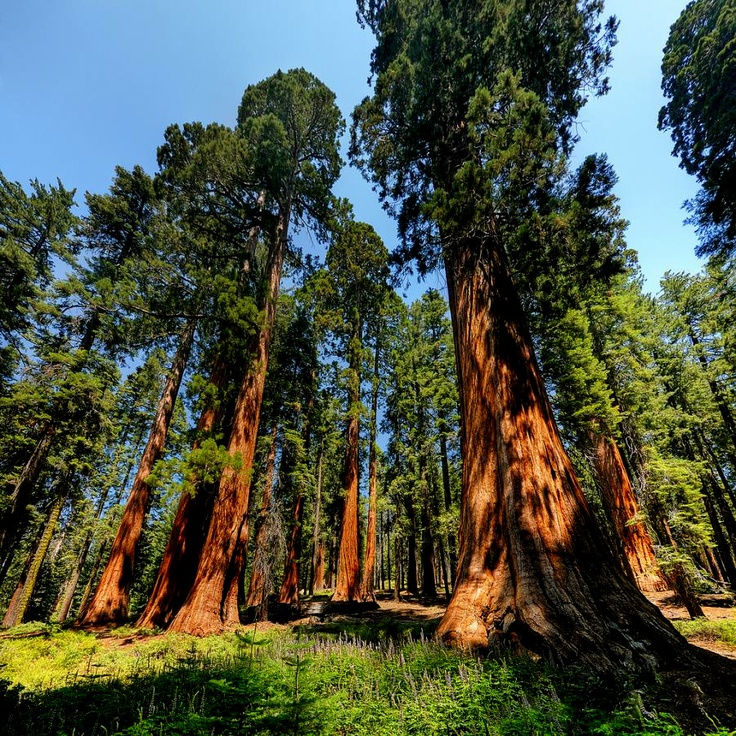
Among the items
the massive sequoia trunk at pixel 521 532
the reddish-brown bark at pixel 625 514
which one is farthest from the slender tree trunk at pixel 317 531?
the massive sequoia trunk at pixel 521 532

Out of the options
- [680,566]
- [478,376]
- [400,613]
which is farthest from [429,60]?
[400,613]

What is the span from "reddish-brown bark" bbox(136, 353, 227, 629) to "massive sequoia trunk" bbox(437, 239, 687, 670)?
20.4 feet

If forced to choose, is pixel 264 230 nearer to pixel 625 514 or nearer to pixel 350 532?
pixel 350 532

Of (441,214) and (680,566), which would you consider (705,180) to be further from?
(680,566)

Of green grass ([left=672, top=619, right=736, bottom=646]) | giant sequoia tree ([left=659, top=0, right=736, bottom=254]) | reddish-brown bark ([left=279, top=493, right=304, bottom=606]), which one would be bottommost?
green grass ([left=672, top=619, right=736, bottom=646])

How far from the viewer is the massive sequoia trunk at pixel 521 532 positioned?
3.67 meters

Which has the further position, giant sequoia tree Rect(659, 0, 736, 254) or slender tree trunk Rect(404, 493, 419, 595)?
slender tree trunk Rect(404, 493, 419, 595)

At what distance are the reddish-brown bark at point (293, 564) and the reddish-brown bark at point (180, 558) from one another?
4973mm

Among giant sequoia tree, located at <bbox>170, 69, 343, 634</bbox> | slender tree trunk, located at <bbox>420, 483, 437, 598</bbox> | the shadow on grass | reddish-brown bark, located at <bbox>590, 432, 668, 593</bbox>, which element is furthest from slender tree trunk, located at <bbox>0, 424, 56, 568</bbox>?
reddish-brown bark, located at <bbox>590, 432, 668, 593</bbox>

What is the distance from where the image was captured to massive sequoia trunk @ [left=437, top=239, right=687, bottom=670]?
3.67 m

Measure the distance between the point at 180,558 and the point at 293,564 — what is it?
698cm

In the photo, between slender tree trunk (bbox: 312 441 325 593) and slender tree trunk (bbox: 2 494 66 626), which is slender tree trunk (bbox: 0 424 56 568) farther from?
slender tree trunk (bbox: 312 441 325 593)

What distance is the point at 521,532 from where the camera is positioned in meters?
4.54

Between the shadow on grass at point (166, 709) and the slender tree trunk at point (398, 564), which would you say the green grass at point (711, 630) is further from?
the slender tree trunk at point (398, 564)
